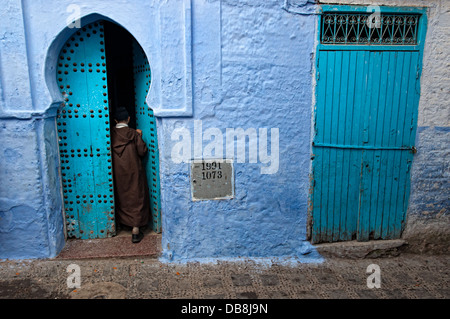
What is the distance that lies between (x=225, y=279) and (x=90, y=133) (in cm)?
246

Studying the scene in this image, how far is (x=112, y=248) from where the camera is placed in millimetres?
4691

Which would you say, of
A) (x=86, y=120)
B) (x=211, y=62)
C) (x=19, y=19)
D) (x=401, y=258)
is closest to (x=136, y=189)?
(x=86, y=120)

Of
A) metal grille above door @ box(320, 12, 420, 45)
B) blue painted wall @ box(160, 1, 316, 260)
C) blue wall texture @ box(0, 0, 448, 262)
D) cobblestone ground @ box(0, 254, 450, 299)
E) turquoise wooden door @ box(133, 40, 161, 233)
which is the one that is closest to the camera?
cobblestone ground @ box(0, 254, 450, 299)

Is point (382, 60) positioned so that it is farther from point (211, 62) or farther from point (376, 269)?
point (376, 269)

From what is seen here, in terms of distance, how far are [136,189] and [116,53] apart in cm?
238

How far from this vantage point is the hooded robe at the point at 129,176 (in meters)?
4.83

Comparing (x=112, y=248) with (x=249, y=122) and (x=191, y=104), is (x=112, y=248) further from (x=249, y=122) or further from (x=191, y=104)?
(x=249, y=122)

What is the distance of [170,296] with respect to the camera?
388 cm

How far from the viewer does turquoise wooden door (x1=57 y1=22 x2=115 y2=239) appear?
4.52m

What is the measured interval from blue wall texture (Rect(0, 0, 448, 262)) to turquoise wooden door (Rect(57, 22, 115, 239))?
6.9 inches

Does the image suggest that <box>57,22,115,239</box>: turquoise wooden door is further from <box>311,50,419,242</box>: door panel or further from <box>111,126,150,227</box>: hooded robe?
<box>311,50,419,242</box>: door panel

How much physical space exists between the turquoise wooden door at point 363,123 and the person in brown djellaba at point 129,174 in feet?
7.40

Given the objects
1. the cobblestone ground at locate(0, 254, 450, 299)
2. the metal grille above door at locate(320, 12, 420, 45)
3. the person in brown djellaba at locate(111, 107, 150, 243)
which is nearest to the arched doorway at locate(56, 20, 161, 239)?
the person in brown djellaba at locate(111, 107, 150, 243)

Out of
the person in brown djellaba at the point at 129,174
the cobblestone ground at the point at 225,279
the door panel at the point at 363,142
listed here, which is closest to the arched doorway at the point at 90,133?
the person in brown djellaba at the point at 129,174
